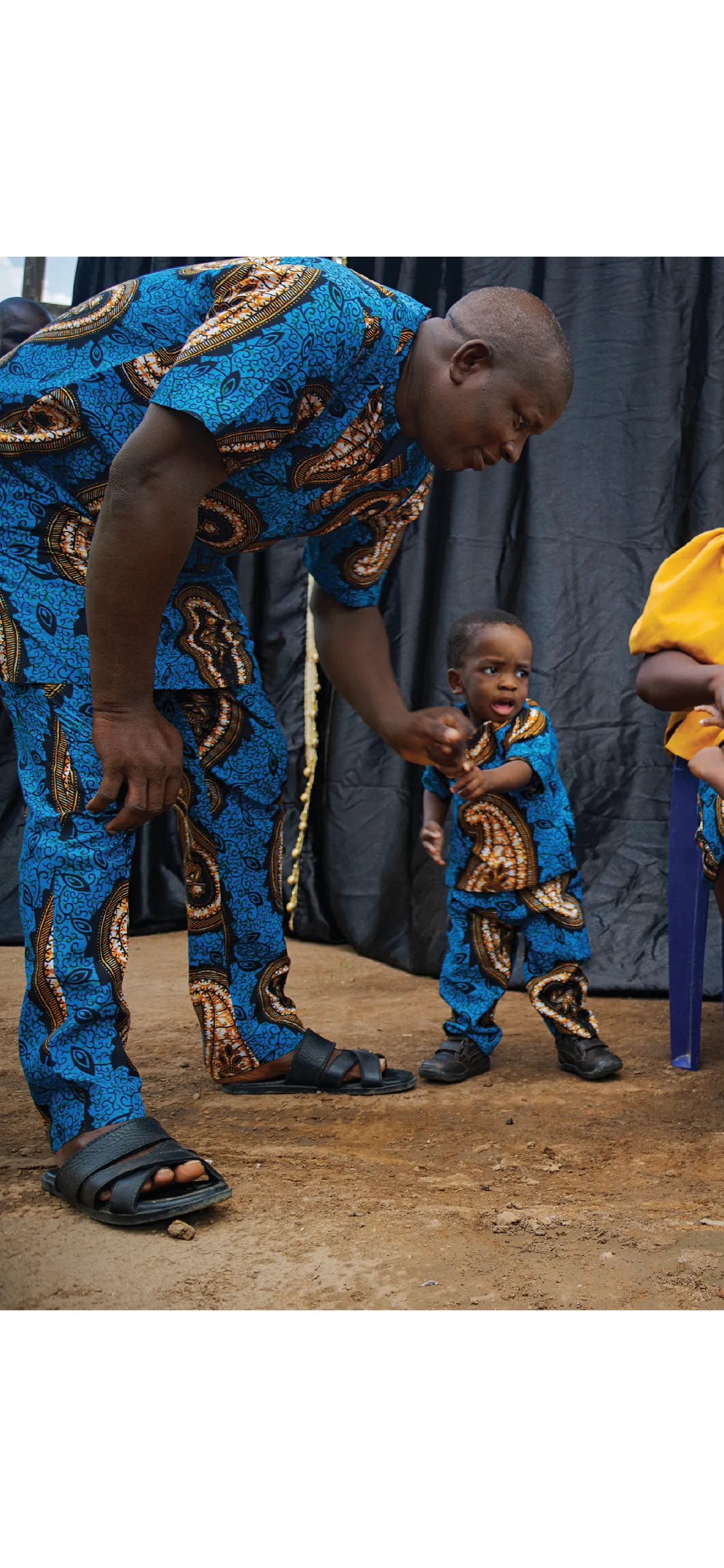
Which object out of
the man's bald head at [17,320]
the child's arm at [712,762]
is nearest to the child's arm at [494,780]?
the child's arm at [712,762]

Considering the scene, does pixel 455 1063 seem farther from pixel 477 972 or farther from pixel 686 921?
pixel 686 921

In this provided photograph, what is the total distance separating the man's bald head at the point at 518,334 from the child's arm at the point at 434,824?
1127 mm

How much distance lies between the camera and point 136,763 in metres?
1.78

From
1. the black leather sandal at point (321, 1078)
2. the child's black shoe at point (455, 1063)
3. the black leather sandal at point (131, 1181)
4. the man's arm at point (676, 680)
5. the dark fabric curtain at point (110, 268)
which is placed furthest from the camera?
the dark fabric curtain at point (110, 268)

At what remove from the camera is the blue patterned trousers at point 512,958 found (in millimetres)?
2760

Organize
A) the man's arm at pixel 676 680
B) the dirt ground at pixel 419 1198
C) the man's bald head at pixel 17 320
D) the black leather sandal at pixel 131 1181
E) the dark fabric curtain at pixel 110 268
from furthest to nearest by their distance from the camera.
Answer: the dark fabric curtain at pixel 110 268 < the man's bald head at pixel 17 320 < the man's arm at pixel 676 680 < the black leather sandal at pixel 131 1181 < the dirt ground at pixel 419 1198

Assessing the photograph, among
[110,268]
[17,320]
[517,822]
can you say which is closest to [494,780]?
[517,822]

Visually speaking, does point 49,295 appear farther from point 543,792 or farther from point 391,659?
point 543,792

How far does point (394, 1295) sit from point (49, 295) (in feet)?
11.0

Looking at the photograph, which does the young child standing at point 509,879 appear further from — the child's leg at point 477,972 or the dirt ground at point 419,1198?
the dirt ground at point 419,1198

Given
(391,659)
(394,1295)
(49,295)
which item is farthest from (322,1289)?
(49,295)

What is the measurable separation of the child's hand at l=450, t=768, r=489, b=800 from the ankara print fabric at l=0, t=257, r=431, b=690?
76 centimetres

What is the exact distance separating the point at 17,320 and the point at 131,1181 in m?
2.60

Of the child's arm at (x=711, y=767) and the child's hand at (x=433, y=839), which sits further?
the child's hand at (x=433, y=839)
